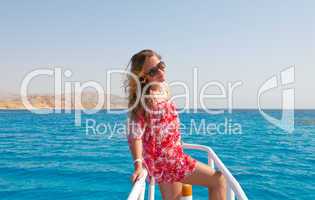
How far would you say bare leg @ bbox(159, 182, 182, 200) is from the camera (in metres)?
2.67

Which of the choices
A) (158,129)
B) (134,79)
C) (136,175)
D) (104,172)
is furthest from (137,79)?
(104,172)

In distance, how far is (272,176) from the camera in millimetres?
10266

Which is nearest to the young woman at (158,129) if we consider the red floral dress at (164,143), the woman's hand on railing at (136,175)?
the red floral dress at (164,143)

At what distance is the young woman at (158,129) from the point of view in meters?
2.40

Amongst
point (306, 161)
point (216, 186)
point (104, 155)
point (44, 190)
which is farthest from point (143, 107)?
point (306, 161)

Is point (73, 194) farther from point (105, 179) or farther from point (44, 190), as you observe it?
point (105, 179)

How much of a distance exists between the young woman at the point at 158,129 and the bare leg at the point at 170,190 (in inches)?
4.6

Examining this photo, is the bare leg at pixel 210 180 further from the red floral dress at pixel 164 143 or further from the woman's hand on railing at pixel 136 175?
the woman's hand on railing at pixel 136 175

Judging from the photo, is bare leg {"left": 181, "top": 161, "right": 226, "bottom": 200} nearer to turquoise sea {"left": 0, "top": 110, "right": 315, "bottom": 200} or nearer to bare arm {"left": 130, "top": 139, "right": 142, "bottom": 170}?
bare arm {"left": 130, "top": 139, "right": 142, "bottom": 170}

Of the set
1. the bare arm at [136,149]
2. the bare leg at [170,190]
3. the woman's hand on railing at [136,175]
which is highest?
the bare arm at [136,149]

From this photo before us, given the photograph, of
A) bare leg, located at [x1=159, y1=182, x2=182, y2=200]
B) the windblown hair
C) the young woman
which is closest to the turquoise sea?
bare leg, located at [x1=159, y1=182, x2=182, y2=200]

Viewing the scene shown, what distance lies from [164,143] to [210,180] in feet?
1.59

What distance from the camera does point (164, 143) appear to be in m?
2.43

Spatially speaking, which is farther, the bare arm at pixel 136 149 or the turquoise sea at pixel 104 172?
the turquoise sea at pixel 104 172
